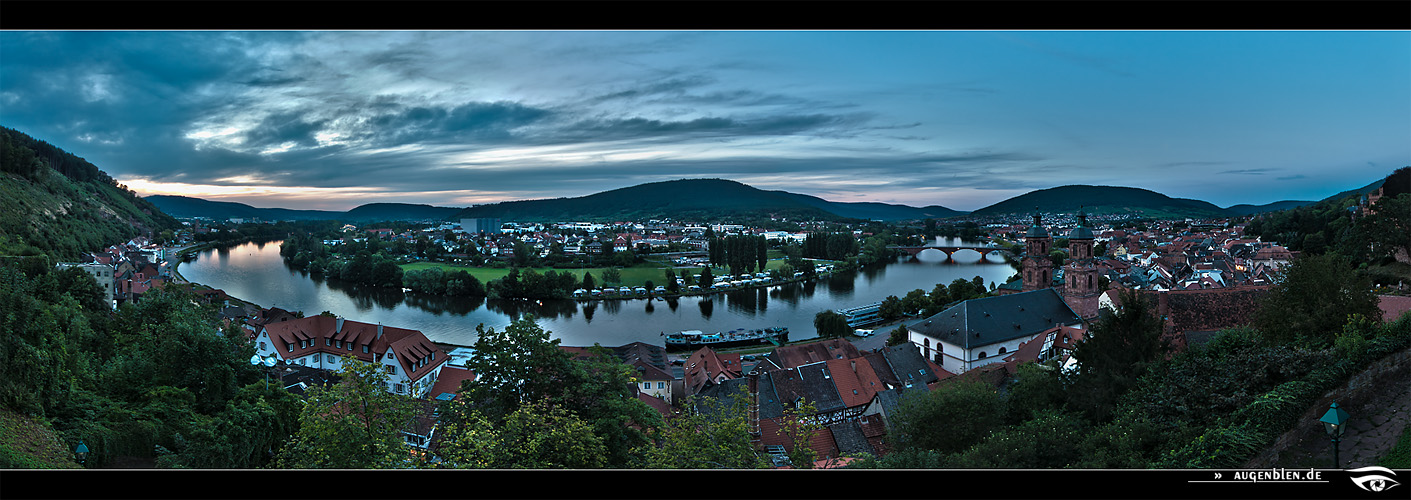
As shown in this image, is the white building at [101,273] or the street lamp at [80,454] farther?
the white building at [101,273]

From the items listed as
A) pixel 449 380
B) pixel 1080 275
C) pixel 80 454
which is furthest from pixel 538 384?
pixel 1080 275

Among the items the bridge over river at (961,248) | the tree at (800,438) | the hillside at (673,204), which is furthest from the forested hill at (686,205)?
the bridge over river at (961,248)

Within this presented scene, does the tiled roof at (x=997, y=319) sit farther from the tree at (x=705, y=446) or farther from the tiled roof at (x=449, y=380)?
the tree at (x=705, y=446)

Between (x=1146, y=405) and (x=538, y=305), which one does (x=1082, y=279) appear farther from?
(x=538, y=305)

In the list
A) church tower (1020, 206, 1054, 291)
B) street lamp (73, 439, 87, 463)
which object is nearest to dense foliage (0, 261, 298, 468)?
street lamp (73, 439, 87, 463)

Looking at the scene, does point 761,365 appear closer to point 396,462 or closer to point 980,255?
point 396,462

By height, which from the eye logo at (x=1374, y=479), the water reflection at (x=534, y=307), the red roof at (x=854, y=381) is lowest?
the water reflection at (x=534, y=307)

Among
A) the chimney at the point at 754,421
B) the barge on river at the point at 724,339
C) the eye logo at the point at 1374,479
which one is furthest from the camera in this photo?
the barge on river at the point at 724,339
